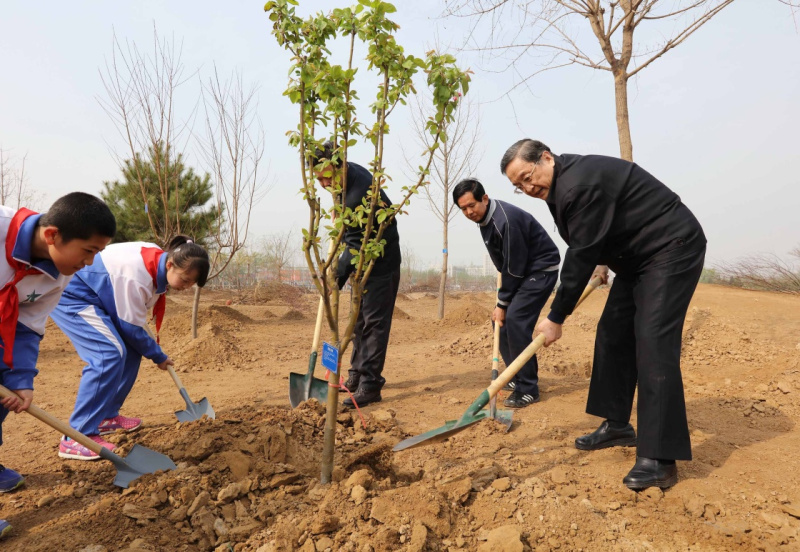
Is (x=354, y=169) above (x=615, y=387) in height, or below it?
above

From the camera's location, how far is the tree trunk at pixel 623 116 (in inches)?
225

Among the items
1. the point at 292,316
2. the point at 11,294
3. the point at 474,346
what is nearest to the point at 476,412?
the point at 11,294

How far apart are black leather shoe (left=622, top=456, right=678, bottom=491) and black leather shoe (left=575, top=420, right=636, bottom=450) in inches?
18.5

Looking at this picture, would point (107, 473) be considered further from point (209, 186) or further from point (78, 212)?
point (209, 186)

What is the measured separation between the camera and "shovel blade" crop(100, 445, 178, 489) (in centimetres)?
251

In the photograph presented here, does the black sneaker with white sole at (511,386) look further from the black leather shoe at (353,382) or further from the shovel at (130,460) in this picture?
the shovel at (130,460)

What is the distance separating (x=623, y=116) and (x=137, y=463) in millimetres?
5825

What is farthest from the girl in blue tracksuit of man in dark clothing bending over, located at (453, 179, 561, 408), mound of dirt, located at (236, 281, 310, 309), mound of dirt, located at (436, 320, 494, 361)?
mound of dirt, located at (236, 281, 310, 309)

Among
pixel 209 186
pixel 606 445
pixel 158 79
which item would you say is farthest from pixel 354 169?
pixel 209 186

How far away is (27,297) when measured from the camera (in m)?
2.46

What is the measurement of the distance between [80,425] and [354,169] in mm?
2544

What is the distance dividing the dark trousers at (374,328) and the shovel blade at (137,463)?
5.68ft

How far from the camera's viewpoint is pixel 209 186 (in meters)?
12.8

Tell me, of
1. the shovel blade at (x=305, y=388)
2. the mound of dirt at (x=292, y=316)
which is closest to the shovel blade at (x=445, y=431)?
the shovel blade at (x=305, y=388)
